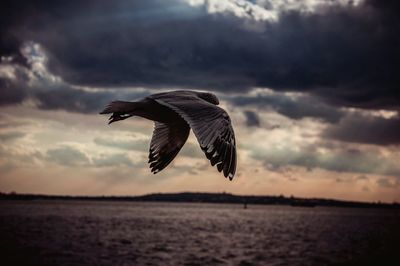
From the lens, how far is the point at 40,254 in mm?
33844

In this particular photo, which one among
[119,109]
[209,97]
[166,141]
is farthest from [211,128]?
[166,141]

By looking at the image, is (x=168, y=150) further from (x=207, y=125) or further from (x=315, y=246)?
(x=315, y=246)

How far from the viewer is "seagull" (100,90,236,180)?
181 inches

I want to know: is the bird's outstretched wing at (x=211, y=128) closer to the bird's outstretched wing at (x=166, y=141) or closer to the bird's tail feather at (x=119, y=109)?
the bird's tail feather at (x=119, y=109)

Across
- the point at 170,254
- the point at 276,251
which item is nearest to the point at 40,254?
the point at 170,254

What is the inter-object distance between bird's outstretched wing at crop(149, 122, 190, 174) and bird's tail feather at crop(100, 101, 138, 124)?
37.4 inches

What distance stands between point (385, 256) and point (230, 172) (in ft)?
116

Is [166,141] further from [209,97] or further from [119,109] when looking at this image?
[119,109]

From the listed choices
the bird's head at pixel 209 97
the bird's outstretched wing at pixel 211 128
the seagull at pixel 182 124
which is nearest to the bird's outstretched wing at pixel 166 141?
the seagull at pixel 182 124

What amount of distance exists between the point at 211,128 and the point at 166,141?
2.07m

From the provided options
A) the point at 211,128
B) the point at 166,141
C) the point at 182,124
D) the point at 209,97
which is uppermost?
the point at 209,97

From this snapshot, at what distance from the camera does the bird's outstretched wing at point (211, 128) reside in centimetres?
451

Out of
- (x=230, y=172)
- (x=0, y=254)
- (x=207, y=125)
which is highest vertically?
(x=207, y=125)

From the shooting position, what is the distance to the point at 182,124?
697 centimetres
